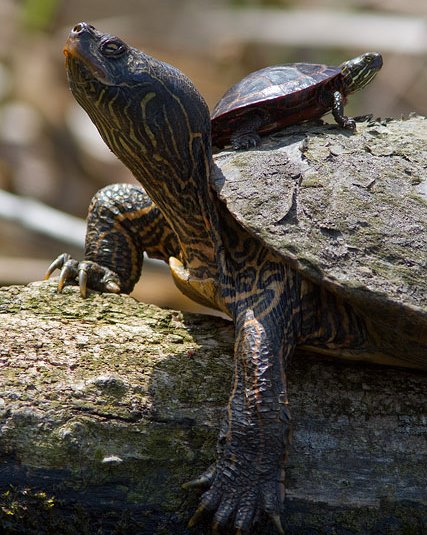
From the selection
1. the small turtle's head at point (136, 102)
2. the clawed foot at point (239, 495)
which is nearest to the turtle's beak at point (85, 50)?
the small turtle's head at point (136, 102)

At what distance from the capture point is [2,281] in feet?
29.9

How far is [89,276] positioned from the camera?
15.4 ft

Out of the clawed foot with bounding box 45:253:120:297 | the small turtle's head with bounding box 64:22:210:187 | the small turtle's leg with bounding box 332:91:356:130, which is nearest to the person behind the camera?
the small turtle's head with bounding box 64:22:210:187

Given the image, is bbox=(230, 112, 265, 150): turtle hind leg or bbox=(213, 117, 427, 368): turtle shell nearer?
bbox=(213, 117, 427, 368): turtle shell

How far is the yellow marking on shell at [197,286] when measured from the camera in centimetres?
432

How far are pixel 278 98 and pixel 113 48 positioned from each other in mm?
956

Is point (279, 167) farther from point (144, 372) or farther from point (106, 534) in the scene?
point (106, 534)

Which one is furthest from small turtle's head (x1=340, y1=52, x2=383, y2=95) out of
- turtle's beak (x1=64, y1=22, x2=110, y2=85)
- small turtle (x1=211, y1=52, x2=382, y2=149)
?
turtle's beak (x1=64, y1=22, x2=110, y2=85)

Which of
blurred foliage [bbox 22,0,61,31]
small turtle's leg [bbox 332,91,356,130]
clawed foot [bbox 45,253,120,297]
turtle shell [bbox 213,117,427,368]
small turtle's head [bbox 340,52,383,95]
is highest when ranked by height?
blurred foliage [bbox 22,0,61,31]

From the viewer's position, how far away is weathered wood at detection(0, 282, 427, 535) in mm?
3600

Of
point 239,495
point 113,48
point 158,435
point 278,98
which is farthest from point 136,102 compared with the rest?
point 239,495

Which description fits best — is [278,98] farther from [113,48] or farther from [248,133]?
[113,48]

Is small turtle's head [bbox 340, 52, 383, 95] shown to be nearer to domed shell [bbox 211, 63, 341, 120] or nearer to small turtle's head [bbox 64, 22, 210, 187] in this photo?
domed shell [bbox 211, 63, 341, 120]

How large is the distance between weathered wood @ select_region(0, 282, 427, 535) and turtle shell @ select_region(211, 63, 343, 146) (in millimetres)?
1267
